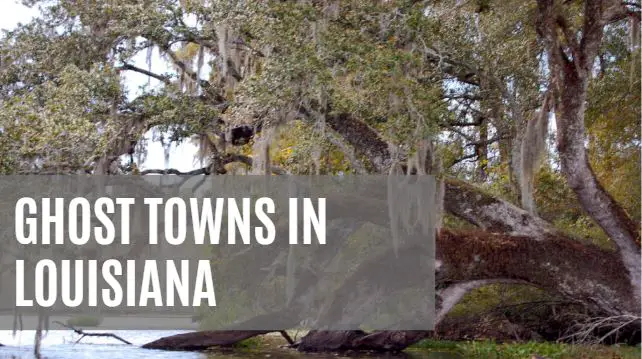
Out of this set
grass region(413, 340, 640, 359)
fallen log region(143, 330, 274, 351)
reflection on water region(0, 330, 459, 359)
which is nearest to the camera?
grass region(413, 340, 640, 359)

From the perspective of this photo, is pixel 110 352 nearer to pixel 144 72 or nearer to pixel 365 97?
pixel 144 72

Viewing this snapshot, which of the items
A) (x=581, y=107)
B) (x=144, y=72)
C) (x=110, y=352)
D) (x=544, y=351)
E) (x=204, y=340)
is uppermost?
(x=144, y=72)

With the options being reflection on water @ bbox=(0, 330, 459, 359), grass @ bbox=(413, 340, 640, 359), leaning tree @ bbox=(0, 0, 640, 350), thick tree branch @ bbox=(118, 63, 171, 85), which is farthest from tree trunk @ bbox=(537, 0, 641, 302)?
thick tree branch @ bbox=(118, 63, 171, 85)

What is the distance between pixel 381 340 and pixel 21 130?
279 inches

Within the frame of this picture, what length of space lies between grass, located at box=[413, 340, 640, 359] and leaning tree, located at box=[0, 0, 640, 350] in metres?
0.63

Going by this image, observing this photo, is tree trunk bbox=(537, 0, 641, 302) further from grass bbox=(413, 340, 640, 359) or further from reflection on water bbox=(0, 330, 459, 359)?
reflection on water bbox=(0, 330, 459, 359)

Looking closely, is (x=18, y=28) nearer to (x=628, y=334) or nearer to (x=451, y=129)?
(x=451, y=129)

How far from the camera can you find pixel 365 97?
13.6 metres

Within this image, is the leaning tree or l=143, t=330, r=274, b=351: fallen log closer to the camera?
the leaning tree

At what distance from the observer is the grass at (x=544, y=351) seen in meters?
14.0

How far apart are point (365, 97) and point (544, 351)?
4874 millimetres

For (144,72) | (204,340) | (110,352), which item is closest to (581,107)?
(144,72)

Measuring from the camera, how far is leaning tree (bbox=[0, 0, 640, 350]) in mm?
12859

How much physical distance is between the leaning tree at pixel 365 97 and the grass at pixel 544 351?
2.08 feet
